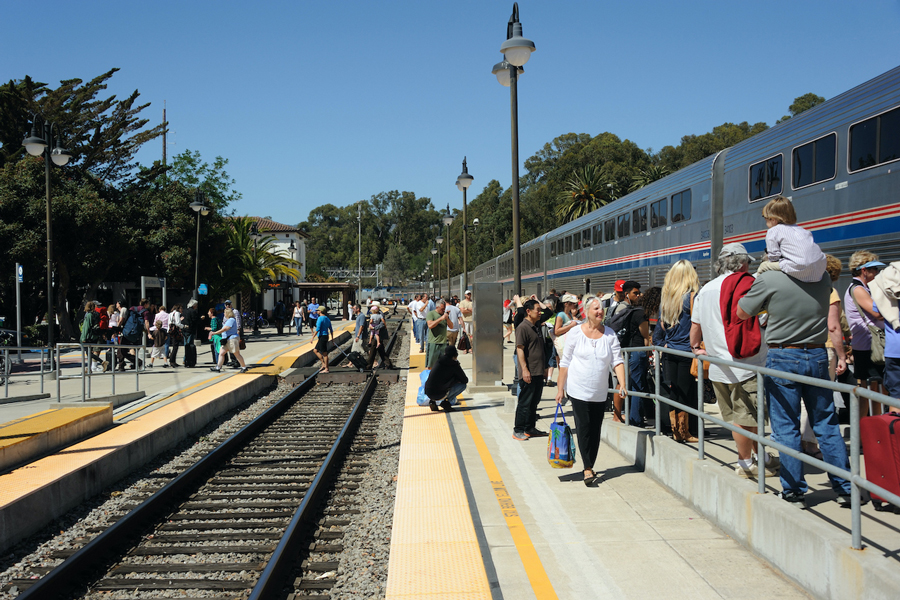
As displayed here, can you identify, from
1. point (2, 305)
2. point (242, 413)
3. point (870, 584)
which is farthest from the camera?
point (2, 305)

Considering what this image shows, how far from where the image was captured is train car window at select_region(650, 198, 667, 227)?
16828 mm

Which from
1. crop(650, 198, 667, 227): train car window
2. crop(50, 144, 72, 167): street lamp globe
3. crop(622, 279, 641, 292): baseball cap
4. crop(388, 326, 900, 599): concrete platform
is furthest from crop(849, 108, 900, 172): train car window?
crop(50, 144, 72, 167): street lamp globe

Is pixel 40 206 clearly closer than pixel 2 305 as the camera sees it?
Yes

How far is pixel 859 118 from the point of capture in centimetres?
959

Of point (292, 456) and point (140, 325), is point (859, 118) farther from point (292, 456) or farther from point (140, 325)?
point (140, 325)

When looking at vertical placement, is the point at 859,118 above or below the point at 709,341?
above

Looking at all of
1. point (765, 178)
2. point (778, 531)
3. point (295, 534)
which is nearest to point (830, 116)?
point (765, 178)

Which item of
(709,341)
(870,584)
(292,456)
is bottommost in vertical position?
(292,456)

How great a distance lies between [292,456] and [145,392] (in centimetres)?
559

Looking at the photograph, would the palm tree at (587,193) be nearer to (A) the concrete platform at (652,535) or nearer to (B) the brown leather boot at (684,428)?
(B) the brown leather boot at (684,428)

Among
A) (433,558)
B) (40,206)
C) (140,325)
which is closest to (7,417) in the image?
(140,325)

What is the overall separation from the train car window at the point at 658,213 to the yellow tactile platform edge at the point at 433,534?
394 inches

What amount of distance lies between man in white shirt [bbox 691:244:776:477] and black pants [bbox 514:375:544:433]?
3113 millimetres

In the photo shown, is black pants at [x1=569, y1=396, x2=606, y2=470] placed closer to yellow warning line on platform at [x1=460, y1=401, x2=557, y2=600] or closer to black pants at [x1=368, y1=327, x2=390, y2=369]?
yellow warning line on platform at [x1=460, y1=401, x2=557, y2=600]
